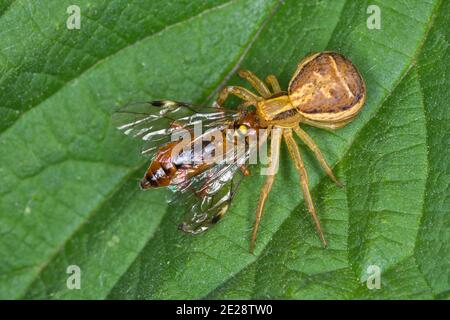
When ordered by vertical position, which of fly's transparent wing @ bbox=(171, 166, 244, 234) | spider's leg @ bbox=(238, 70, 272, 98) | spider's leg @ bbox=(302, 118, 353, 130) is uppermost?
spider's leg @ bbox=(238, 70, 272, 98)

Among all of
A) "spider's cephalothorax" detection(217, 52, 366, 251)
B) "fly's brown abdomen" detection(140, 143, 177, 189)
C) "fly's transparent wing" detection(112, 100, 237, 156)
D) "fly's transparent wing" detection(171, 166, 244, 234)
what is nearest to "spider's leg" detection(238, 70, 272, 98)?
"spider's cephalothorax" detection(217, 52, 366, 251)

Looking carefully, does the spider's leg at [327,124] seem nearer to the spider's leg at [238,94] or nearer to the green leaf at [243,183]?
the green leaf at [243,183]

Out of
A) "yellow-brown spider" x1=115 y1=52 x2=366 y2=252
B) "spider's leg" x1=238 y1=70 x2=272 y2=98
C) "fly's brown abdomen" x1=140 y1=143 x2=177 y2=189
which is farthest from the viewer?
"spider's leg" x1=238 y1=70 x2=272 y2=98

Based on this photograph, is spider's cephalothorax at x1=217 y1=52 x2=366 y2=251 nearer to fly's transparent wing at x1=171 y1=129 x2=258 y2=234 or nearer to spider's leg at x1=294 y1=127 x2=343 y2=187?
spider's leg at x1=294 y1=127 x2=343 y2=187

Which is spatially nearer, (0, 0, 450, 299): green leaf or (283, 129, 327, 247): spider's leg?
(0, 0, 450, 299): green leaf

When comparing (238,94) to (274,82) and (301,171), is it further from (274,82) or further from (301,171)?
(301,171)

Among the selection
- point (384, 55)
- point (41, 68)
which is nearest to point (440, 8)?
point (384, 55)

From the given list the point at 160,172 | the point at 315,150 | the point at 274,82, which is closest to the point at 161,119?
the point at 160,172

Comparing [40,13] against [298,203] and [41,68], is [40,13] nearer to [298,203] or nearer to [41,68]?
[41,68]
